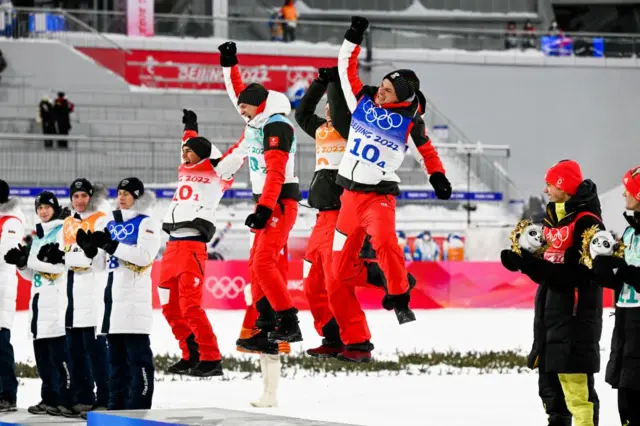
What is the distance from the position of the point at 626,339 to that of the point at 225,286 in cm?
1570

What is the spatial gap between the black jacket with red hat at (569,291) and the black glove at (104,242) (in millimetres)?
3234

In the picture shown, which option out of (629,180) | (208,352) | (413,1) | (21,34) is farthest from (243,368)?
(413,1)

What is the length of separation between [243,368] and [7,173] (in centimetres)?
1381

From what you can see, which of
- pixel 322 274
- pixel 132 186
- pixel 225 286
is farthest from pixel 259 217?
pixel 225 286

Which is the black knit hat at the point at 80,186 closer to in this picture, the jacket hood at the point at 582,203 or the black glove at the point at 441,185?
the black glove at the point at 441,185

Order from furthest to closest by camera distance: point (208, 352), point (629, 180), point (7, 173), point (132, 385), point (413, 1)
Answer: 1. point (413, 1)
2. point (7, 173)
3. point (208, 352)
4. point (132, 385)
5. point (629, 180)

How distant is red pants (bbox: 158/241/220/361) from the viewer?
457 inches

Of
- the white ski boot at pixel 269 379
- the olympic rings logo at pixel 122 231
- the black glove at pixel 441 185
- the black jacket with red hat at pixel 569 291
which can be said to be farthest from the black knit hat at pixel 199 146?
the black jacket with red hat at pixel 569 291

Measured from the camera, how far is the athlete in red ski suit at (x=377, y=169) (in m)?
9.66

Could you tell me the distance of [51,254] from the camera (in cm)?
1136

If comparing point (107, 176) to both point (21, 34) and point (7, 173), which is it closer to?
point (7, 173)

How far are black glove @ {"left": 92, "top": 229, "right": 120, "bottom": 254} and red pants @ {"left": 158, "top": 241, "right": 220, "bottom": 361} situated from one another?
1130 mm

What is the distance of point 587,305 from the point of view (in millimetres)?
9188

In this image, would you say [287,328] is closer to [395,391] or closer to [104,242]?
[104,242]
